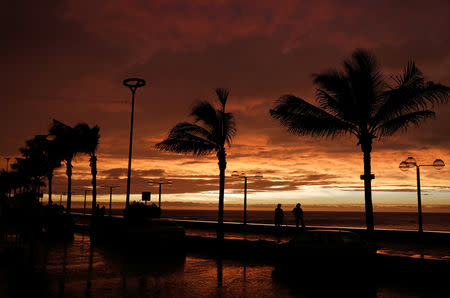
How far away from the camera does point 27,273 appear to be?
478 inches

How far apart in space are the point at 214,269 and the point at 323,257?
10.9 ft

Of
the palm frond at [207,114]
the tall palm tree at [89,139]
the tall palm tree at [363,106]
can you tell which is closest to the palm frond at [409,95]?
the tall palm tree at [363,106]

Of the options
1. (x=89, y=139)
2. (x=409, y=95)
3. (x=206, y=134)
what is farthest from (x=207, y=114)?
(x=89, y=139)

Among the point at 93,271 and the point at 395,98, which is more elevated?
the point at 395,98

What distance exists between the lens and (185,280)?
11.1m

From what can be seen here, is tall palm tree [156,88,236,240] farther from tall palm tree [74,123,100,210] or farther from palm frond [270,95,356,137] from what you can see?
tall palm tree [74,123,100,210]

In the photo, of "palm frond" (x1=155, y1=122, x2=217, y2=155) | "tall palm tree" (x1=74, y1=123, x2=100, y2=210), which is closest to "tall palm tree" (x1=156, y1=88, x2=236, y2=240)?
"palm frond" (x1=155, y1=122, x2=217, y2=155)

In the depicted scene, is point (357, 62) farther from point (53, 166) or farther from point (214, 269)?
point (53, 166)

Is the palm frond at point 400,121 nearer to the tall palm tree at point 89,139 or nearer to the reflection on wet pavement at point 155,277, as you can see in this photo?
the reflection on wet pavement at point 155,277

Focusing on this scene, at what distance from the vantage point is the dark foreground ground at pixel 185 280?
31.2ft

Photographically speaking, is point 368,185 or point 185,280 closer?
point 185,280

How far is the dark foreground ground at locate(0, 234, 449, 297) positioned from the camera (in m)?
9.51

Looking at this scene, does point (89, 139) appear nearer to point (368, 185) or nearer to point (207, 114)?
point (207, 114)

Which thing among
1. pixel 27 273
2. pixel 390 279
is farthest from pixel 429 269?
pixel 27 273
